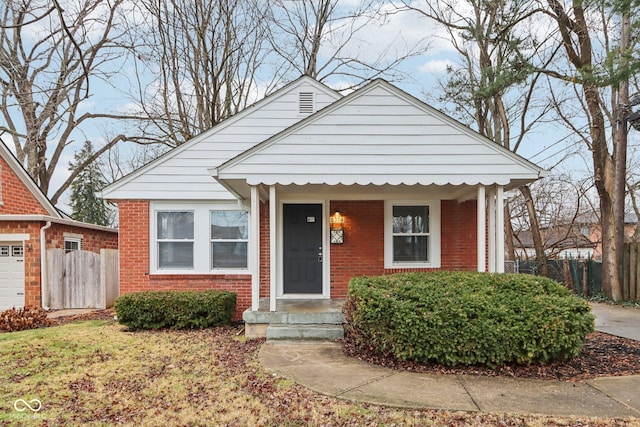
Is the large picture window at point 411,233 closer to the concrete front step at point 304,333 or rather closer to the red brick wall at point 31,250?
the concrete front step at point 304,333

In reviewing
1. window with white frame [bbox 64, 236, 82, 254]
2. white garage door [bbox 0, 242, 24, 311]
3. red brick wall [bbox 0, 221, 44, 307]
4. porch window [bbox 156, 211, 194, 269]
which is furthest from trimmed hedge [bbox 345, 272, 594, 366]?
window with white frame [bbox 64, 236, 82, 254]

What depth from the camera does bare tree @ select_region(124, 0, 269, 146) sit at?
43.6 feet

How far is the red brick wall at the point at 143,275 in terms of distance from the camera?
860 centimetres

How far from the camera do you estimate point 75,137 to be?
698 inches

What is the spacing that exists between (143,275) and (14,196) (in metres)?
6.96

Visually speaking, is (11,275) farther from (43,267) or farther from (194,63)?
(194,63)

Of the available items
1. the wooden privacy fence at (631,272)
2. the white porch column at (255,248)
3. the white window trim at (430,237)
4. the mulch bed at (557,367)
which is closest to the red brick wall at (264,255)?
the white porch column at (255,248)

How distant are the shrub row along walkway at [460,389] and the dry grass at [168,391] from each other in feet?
0.56

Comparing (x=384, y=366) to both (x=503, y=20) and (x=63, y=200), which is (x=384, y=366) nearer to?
(x=503, y=20)

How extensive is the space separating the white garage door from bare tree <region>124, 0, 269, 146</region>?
647cm

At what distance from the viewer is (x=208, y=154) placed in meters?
8.82

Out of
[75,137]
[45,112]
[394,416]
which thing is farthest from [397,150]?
[75,137]

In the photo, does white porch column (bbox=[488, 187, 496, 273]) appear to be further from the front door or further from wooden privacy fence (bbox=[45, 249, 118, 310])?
wooden privacy fence (bbox=[45, 249, 118, 310])

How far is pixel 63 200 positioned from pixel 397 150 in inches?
1352
